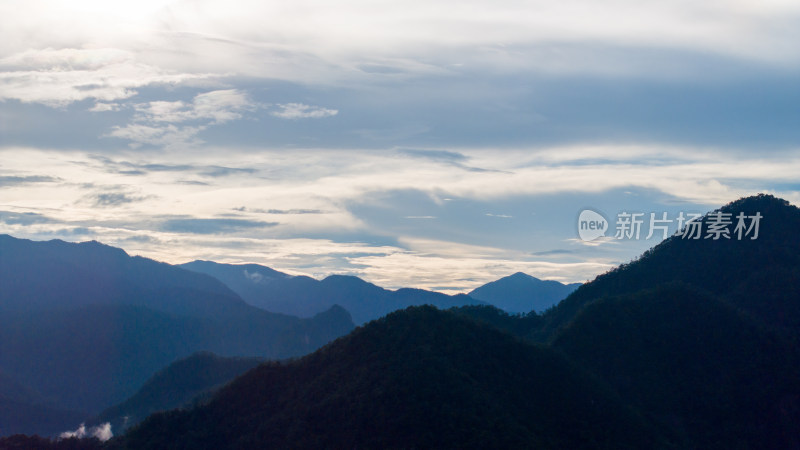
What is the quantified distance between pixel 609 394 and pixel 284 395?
2690 cm

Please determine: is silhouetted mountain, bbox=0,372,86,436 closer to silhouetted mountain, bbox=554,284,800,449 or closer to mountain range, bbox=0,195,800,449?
mountain range, bbox=0,195,800,449

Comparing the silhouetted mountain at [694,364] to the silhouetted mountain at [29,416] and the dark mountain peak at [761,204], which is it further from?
the silhouetted mountain at [29,416]

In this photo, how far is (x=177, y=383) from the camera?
377 feet

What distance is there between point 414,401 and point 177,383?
281ft

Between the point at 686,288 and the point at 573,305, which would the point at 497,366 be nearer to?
the point at 686,288

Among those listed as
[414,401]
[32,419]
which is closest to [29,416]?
[32,419]

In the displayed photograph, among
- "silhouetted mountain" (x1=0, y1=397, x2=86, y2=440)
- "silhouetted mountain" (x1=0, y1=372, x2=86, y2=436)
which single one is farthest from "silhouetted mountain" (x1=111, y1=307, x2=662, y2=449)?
"silhouetted mountain" (x1=0, y1=372, x2=86, y2=436)

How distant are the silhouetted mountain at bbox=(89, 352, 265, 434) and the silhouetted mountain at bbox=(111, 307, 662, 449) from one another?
60347 millimetres

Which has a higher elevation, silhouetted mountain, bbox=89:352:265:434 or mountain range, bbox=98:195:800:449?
mountain range, bbox=98:195:800:449

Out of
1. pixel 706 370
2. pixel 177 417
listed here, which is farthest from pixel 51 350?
pixel 706 370

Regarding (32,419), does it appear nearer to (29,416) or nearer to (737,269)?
(29,416)

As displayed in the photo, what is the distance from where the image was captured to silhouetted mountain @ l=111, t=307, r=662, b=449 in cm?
4119

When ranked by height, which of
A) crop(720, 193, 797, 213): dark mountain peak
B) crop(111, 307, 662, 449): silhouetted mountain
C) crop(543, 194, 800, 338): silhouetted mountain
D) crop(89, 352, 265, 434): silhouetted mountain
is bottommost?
crop(89, 352, 265, 434): silhouetted mountain

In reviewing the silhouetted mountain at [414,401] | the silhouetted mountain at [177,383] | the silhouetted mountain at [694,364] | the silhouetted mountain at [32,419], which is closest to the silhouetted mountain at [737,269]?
the silhouetted mountain at [694,364]
